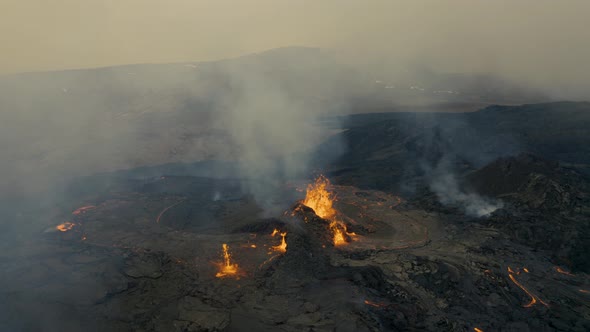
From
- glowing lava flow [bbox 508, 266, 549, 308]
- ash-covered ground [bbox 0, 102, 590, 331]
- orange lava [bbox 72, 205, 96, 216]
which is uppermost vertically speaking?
orange lava [bbox 72, 205, 96, 216]

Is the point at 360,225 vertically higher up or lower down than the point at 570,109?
lower down

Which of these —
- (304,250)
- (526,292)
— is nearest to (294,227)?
(304,250)

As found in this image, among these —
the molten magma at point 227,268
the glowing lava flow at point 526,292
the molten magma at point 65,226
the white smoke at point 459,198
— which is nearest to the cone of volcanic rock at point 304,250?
the molten magma at point 227,268

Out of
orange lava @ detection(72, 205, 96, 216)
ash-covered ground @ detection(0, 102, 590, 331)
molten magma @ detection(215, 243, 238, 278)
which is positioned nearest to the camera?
ash-covered ground @ detection(0, 102, 590, 331)

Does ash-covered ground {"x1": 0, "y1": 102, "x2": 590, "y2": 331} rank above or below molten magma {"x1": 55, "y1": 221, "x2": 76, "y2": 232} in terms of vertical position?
below

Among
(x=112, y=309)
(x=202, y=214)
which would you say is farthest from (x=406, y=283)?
(x=202, y=214)

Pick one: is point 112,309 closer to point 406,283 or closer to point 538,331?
point 406,283

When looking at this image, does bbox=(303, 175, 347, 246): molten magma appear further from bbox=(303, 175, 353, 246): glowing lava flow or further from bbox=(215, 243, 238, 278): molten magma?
bbox=(215, 243, 238, 278): molten magma

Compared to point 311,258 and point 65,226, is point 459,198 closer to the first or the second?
point 311,258

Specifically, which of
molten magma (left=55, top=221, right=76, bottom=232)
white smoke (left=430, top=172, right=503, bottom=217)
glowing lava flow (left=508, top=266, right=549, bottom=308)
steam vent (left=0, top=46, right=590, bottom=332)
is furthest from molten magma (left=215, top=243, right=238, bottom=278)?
white smoke (left=430, top=172, right=503, bottom=217)
